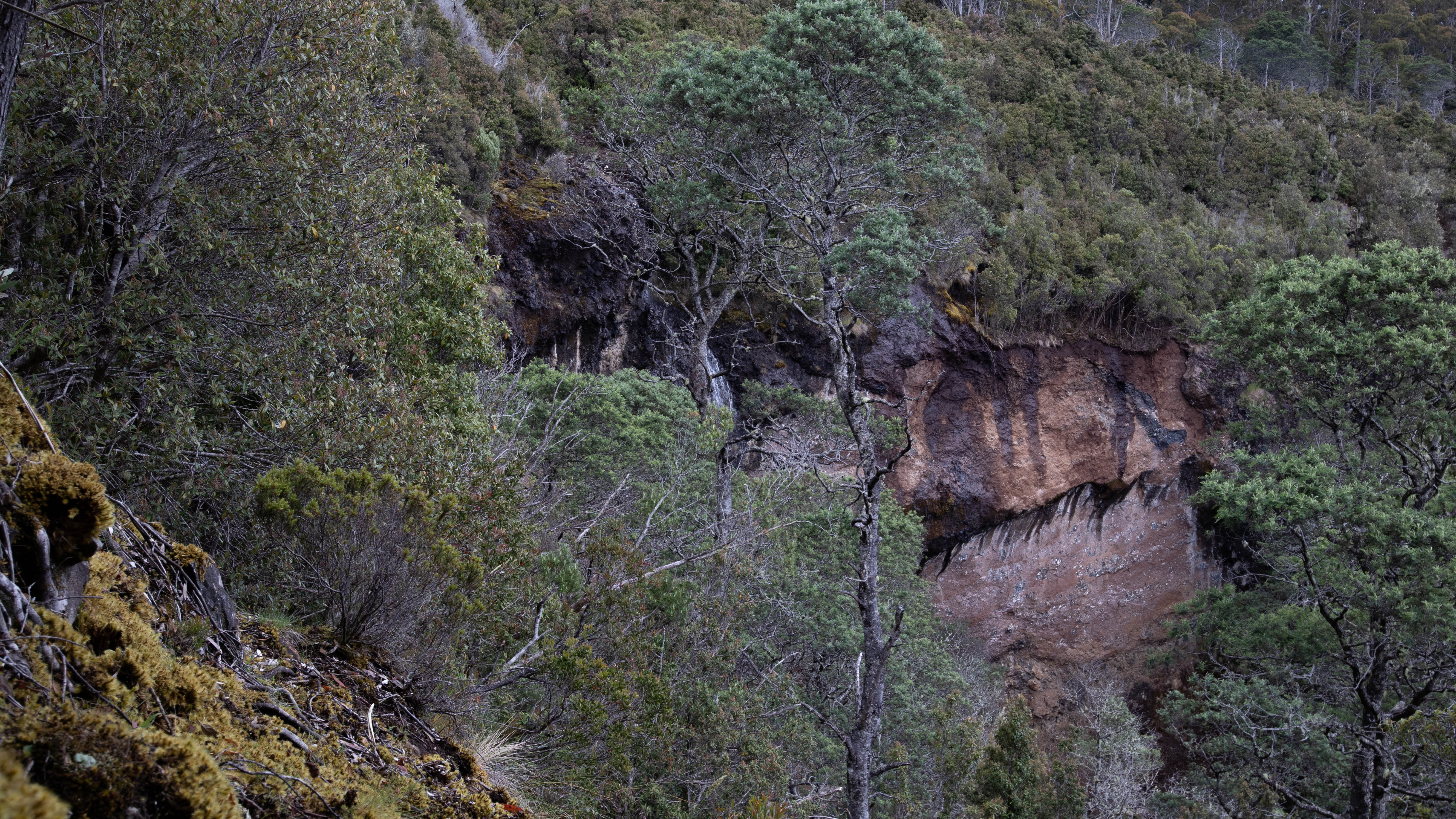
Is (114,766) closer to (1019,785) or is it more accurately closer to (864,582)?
(864,582)

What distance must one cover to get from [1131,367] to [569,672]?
75.4 feet

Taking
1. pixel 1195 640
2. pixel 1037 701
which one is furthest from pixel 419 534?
pixel 1037 701

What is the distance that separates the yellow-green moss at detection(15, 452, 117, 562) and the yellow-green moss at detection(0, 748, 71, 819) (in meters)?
1.36

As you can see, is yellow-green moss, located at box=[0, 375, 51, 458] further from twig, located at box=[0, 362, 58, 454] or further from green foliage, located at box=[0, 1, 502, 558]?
green foliage, located at box=[0, 1, 502, 558]

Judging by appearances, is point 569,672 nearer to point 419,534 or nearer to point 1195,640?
point 419,534

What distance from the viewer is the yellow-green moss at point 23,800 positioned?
56.9 inches

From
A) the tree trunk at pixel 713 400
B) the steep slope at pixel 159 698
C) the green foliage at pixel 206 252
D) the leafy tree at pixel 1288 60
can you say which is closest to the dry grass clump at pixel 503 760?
the steep slope at pixel 159 698

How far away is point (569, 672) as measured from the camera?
18.9 feet

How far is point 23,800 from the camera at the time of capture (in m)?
1.46

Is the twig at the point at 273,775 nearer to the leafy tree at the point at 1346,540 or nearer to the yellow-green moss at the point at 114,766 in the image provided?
the yellow-green moss at the point at 114,766

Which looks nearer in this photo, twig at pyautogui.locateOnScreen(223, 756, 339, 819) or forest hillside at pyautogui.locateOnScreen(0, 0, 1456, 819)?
twig at pyautogui.locateOnScreen(223, 756, 339, 819)

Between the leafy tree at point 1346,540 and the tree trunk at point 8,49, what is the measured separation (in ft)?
45.8

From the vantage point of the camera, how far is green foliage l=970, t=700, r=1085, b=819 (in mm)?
10125

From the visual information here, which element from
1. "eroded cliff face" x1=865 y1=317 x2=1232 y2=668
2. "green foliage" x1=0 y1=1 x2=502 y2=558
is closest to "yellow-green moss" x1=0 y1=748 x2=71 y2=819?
"green foliage" x1=0 y1=1 x2=502 y2=558
